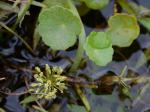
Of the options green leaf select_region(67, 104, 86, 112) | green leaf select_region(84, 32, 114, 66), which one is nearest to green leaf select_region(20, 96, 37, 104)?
green leaf select_region(67, 104, 86, 112)

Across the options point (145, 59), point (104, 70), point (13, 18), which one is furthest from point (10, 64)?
point (145, 59)

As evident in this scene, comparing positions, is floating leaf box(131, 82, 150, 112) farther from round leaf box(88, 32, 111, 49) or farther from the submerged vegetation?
round leaf box(88, 32, 111, 49)

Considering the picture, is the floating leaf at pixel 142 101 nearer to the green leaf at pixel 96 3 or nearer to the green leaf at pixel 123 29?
the green leaf at pixel 123 29

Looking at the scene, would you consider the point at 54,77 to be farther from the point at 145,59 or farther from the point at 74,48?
the point at 145,59

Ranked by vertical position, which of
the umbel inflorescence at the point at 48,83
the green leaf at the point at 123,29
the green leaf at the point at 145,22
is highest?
the green leaf at the point at 123,29

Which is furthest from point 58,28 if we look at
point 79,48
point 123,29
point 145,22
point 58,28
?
point 145,22

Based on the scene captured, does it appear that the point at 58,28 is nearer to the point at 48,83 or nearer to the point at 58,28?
the point at 58,28

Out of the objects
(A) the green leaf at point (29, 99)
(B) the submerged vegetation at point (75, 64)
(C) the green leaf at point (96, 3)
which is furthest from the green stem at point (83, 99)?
(C) the green leaf at point (96, 3)
